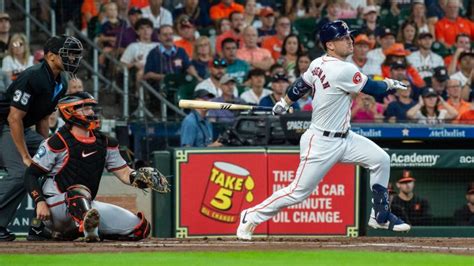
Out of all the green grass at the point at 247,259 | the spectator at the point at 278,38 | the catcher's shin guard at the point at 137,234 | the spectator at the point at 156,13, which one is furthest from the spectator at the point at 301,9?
the green grass at the point at 247,259

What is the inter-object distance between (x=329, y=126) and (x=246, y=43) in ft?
19.9

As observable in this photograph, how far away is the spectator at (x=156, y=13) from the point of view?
1606 centimetres

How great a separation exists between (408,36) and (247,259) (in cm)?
876

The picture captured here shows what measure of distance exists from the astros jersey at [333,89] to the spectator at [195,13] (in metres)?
6.42

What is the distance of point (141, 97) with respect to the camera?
1500 centimetres

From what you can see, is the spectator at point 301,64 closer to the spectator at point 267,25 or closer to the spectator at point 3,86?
the spectator at point 267,25

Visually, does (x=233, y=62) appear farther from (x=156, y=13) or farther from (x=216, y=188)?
(x=216, y=188)

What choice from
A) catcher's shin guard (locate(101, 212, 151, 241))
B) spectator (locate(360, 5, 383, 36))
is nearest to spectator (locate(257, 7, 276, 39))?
spectator (locate(360, 5, 383, 36))

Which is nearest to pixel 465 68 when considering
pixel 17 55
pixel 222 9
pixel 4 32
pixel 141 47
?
pixel 222 9

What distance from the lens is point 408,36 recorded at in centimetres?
1672

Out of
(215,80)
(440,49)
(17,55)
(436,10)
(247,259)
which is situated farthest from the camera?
(436,10)

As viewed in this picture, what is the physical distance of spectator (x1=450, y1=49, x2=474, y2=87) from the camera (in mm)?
16078

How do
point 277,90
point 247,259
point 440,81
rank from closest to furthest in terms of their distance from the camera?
point 247,259 < point 277,90 < point 440,81

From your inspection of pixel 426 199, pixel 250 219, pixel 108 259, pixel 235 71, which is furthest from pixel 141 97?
pixel 108 259
